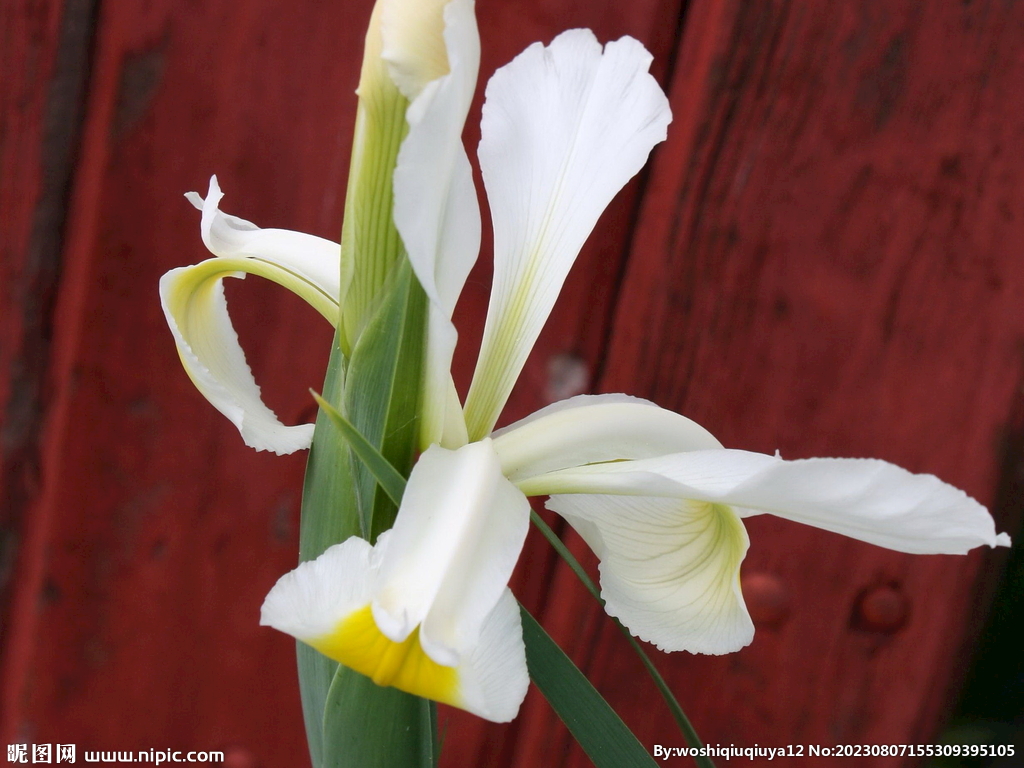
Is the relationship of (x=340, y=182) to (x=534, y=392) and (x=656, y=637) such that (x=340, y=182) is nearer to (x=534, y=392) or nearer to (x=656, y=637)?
(x=534, y=392)

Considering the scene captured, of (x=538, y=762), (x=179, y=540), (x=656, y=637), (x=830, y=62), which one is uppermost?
(x=830, y=62)

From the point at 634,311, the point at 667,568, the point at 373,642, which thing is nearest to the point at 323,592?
the point at 373,642

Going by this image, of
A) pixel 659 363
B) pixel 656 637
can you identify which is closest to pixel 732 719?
pixel 659 363

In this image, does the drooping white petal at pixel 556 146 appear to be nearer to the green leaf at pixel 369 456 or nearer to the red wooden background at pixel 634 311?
the green leaf at pixel 369 456

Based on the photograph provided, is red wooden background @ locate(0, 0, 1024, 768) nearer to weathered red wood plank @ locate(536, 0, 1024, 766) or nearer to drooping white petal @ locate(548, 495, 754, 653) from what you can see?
weathered red wood plank @ locate(536, 0, 1024, 766)

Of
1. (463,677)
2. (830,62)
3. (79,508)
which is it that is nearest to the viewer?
(463,677)

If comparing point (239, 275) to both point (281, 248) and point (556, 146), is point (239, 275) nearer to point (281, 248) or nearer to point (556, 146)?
point (281, 248)

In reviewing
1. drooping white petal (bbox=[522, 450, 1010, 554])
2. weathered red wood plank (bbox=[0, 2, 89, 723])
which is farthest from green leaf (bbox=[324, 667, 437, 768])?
weathered red wood plank (bbox=[0, 2, 89, 723])

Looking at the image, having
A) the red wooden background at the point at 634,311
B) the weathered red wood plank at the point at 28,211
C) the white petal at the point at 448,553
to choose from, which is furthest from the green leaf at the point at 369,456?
the weathered red wood plank at the point at 28,211
